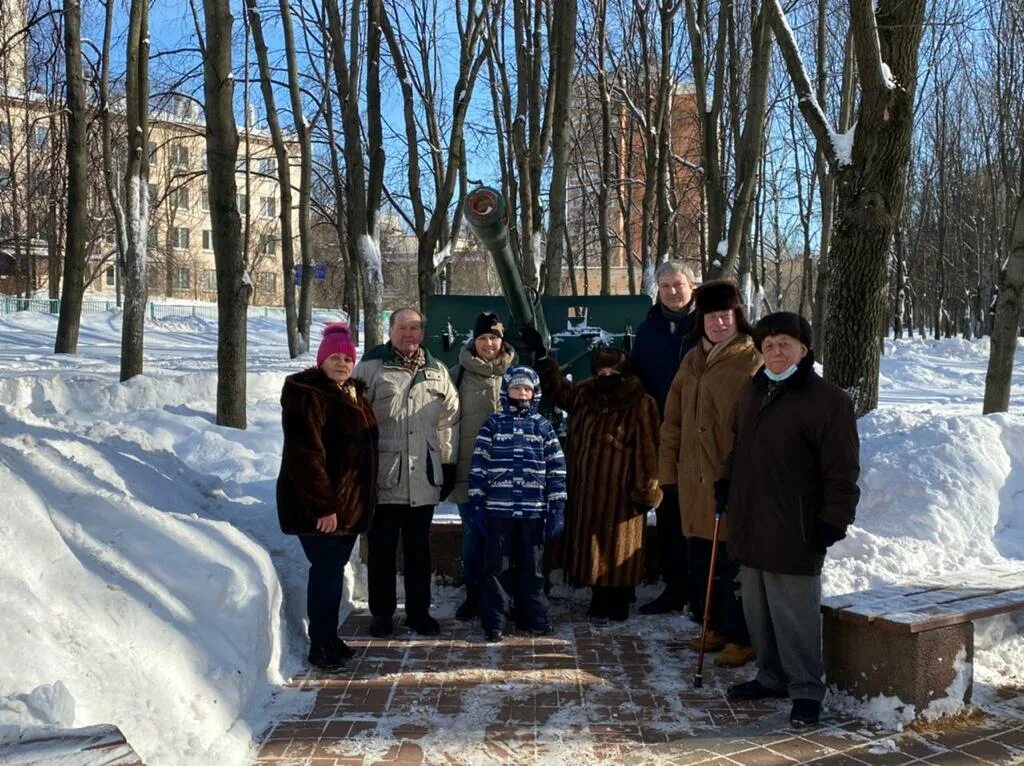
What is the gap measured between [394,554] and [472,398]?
0.99 meters

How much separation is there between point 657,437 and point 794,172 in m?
25.0

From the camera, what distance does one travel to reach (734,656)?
15.5 feet

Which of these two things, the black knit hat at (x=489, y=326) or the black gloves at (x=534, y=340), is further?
the black gloves at (x=534, y=340)

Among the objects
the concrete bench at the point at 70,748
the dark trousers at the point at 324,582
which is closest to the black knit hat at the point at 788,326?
the dark trousers at the point at 324,582

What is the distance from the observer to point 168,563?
4.30 meters

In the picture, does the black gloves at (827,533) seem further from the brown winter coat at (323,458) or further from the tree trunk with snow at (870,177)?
the tree trunk with snow at (870,177)

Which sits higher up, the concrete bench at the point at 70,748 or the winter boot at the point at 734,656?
the concrete bench at the point at 70,748

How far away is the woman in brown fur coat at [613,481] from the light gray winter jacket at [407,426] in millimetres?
870

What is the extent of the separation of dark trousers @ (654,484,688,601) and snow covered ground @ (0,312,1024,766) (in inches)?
33.0

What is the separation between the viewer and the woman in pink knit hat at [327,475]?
14.8 feet

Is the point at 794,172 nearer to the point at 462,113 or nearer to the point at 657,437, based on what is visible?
the point at 462,113

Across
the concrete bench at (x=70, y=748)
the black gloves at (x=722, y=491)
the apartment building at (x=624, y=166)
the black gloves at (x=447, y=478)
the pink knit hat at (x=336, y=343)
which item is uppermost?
the apartment building at (x=624, y=166)

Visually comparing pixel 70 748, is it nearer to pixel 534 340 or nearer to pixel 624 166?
pixel 534 340

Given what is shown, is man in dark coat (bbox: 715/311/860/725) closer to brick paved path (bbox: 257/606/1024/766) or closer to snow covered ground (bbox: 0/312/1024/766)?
brick paved path (bbox: 257/606/1024/766)
